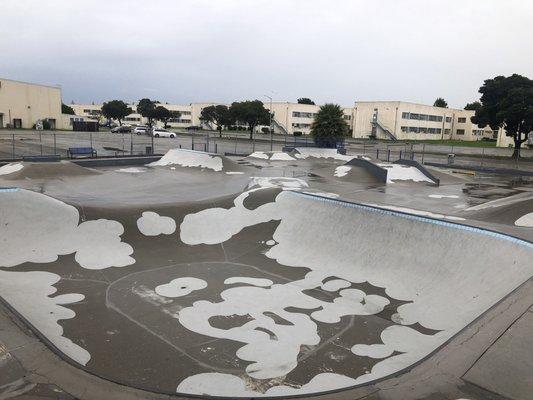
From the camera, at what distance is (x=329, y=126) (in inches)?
1433

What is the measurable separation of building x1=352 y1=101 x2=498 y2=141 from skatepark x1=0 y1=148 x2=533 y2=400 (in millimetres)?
66010

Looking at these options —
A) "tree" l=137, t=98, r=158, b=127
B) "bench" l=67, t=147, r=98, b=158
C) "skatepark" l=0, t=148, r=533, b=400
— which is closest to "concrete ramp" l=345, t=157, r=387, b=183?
A: "skatepark" l=0, t=148, r=533, b=400

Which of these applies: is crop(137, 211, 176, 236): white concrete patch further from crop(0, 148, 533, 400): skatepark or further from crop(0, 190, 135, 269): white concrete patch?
crop(0, 190, 135, 269): white concrete patch

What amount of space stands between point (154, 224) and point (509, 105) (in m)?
39.9

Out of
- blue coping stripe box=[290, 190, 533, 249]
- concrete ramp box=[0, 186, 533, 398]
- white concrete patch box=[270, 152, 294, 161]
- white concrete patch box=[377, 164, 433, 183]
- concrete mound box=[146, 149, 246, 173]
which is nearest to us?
concrete ramp box=[0, 186, 533, 398]

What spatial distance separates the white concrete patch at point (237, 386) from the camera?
6.15 metres

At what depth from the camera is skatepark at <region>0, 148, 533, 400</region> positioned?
6121mm

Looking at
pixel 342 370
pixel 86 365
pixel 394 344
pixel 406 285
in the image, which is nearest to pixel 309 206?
pixel 406 285

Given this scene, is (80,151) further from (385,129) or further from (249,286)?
(385,129)

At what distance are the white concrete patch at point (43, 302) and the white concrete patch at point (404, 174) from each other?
1851 centimetres

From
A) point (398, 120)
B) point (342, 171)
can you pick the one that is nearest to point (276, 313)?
point (342, 171)

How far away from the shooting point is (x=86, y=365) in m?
6.81

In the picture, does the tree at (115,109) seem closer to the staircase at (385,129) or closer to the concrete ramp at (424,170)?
the staircase at (385,129)

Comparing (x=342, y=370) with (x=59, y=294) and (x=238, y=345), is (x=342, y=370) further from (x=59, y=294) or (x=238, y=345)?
(x=59, y=294)
